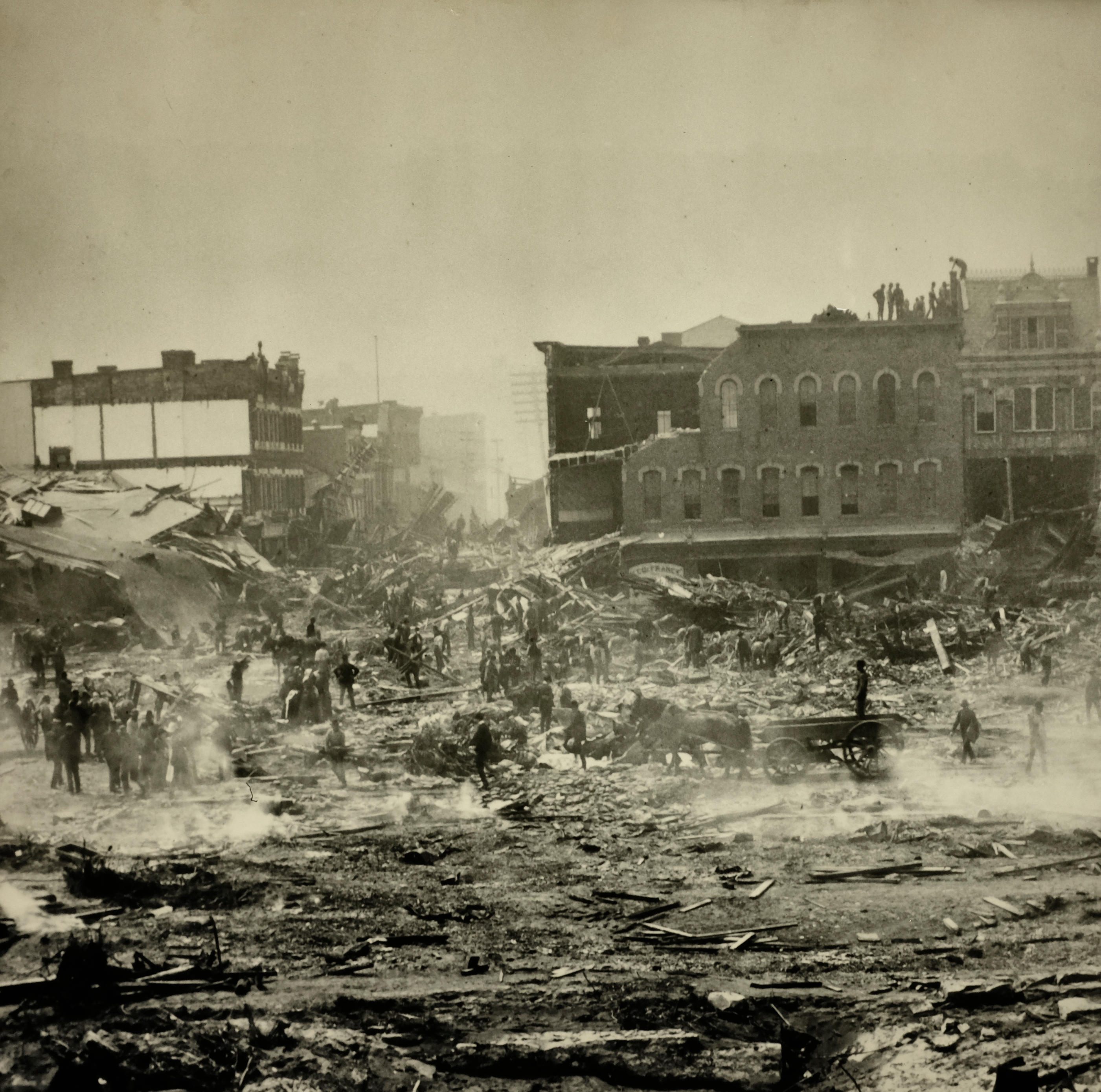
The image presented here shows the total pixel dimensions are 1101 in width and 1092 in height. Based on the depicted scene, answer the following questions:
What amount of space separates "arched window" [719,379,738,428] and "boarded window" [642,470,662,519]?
1.76 meters

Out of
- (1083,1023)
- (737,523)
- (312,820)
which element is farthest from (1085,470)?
(312,820)

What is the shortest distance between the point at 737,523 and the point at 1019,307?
5.89 meters

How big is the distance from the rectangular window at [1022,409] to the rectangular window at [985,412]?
1.22ft

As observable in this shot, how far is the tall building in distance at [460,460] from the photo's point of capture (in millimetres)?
26859

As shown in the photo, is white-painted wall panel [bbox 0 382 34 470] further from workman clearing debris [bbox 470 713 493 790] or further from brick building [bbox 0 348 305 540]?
workman clearing debris [bbox 470 713 493 790]

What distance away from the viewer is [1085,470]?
15.7 m

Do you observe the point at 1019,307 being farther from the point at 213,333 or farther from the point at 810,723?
the point at 213,333

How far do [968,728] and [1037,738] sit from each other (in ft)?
2.74

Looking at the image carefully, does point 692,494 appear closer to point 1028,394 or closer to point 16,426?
point 1028,394

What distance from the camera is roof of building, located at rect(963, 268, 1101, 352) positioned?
13172mm

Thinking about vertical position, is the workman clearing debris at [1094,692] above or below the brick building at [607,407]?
below

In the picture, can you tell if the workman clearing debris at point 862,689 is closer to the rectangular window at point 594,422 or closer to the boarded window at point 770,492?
the boarded window at point 770,492

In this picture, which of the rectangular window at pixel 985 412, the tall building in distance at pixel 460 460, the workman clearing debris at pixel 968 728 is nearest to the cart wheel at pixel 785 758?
the workman clearing debris at pixel 968 728

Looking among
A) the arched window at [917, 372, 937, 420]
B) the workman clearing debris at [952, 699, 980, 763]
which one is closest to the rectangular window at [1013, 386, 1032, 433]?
the arched window at [917, 372, 937, 420]
